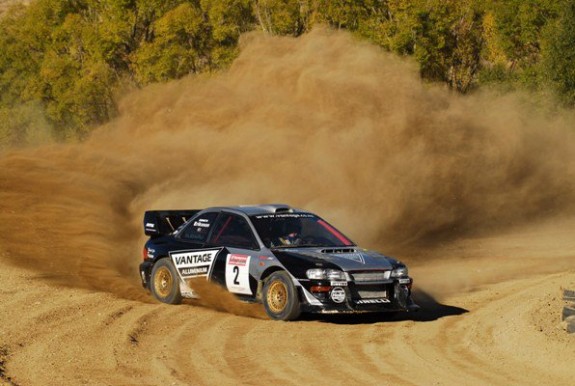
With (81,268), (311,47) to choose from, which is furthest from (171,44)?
(81,268)

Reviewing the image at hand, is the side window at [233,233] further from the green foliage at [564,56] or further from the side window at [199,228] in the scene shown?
the green foliage at [564,56]

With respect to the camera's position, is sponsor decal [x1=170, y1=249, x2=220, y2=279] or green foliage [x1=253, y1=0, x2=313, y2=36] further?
green foliage [x1=253, y1=0, x2=313, y2=36]

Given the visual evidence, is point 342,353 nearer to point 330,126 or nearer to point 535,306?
point 535,306

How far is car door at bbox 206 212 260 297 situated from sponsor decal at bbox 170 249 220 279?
0.32 ft

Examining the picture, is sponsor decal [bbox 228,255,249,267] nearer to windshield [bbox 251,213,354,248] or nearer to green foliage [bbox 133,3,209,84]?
windshield [bbox 251,213,354,248]

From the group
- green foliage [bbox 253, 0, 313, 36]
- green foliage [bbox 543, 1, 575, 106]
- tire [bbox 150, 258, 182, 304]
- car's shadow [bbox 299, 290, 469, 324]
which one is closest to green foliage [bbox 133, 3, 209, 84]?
green foliage [bbox 253, 0, 313, 36]

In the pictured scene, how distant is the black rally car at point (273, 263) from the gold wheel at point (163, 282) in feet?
0.04

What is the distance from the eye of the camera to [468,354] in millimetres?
10070

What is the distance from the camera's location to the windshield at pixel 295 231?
1238 centimetres

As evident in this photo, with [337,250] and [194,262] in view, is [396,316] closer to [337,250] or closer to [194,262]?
[337,250]

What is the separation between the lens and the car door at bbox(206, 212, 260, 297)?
12141 millimetres

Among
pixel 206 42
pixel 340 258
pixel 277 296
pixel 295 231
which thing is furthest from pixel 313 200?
pixel 206 42

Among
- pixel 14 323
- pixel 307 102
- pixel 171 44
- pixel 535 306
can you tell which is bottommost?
pixel 14 323

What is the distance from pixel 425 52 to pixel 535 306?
108ft
